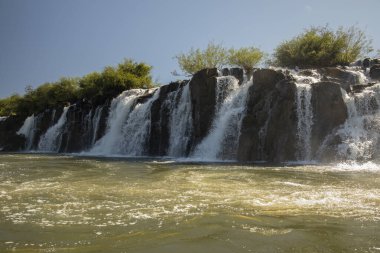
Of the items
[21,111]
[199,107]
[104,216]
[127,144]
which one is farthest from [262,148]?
[21,111]

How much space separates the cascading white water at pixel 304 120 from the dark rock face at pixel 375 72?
6079mm

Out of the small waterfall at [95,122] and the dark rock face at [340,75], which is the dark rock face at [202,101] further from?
the small waterfall at [95,122]

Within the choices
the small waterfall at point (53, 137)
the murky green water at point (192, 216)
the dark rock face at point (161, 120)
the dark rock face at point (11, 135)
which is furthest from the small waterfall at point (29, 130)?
the murky green water at point (192, 216)


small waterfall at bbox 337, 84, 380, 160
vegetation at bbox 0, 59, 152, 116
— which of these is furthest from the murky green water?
vegetation at bbox 0, 59, 152, 116

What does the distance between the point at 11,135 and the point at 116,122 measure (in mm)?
18249

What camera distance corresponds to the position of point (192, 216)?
264 inches

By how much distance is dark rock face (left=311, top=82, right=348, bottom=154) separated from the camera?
61.4 ft

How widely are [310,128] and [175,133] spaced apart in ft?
29.5

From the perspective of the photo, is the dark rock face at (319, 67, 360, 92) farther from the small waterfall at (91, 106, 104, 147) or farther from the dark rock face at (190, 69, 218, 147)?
the small waterfall at (91, 106, 104, 147)

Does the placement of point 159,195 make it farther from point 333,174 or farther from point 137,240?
point 333,174

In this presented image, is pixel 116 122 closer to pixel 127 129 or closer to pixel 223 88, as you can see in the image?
pixel 127 129

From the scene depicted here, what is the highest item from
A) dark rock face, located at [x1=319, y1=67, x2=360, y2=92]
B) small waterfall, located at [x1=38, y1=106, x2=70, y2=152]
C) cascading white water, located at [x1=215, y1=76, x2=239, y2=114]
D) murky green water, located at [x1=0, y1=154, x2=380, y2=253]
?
dark rock face, located at [x1=319, y1=67, x2=360, y2=92]

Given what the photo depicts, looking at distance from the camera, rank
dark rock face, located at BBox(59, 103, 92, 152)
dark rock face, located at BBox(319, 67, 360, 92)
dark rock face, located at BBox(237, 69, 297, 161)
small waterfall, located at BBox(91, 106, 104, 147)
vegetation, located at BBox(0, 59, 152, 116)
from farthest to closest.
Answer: vegetation, located at BBox(0, 59, 152, 116) < dark rock face, located at BBox(59, 103, 92, 152) < small waterfall, located at BBox(91, 106, 104, 147) < dark rock face, located at BBox(319, 67, 360, 92) < dark rock face, located at BBox(237, 69, 297, 161)

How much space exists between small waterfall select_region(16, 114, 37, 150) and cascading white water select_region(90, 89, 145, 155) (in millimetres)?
11711
